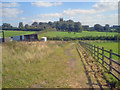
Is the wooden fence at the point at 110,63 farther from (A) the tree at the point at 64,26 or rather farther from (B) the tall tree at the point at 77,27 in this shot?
(B) the tall tree at the point at 77,27

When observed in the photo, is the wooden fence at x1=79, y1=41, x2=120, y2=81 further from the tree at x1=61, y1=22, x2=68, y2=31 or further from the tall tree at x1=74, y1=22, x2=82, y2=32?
the tall tree at x1=74, y1=22, x2=82, y2=32

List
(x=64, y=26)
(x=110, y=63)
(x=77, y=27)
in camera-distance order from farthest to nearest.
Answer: (x=77, y=27) → (x=64, y=26) → (x=110, y=63)

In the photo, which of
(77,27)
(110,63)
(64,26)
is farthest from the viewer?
(77,27)

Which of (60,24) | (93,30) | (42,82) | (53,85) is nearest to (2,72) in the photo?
(42,82)

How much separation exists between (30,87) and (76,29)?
182 feet

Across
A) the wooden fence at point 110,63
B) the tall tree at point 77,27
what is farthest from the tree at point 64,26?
the wooden fence at point 110,63

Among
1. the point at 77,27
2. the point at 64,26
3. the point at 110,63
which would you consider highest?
the point at 77,27

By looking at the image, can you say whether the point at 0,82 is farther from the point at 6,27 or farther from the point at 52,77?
the point at 6,27

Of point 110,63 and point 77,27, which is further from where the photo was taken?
point 77,27

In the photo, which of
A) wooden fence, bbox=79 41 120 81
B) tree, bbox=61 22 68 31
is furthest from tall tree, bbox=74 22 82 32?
wooden fence, bbox=79 41 120 81

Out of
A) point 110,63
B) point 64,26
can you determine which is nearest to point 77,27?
point 64,26

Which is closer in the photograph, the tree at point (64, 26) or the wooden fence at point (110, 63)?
the wooden fence at point (110, 63)

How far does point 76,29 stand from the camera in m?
59.0

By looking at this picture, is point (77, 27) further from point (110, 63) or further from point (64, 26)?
point (110, 63)
